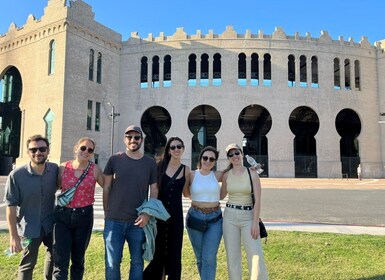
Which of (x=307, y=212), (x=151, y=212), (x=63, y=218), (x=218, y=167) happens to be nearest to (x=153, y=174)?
(x=151, y=212)

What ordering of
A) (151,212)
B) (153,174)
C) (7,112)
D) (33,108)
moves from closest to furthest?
(151,212)
(153,174)
(33,108)
(7,112)

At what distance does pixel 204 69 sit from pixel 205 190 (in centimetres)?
3515

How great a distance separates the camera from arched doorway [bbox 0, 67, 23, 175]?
132 ft

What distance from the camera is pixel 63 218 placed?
13.2ft

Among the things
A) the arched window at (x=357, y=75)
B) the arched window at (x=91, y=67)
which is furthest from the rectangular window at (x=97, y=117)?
the arched window at (x=357, y=75)

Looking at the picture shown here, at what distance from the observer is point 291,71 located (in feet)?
128

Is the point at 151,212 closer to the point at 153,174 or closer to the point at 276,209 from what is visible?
the point at 153,174

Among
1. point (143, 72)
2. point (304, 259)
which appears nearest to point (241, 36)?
point (143, 72)

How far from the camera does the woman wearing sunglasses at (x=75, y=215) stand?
4.02m

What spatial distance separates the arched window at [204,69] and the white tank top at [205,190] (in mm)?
33036

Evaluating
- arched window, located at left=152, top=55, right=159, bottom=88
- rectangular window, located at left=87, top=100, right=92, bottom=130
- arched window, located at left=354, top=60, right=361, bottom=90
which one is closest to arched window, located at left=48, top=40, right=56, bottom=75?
rectangular window, located at left=87, top=100, right=92, bottom=130

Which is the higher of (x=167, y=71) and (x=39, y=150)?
(x=167, y=71)

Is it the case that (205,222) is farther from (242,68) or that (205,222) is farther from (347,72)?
(347,72)

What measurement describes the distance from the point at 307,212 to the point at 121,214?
9438mm
